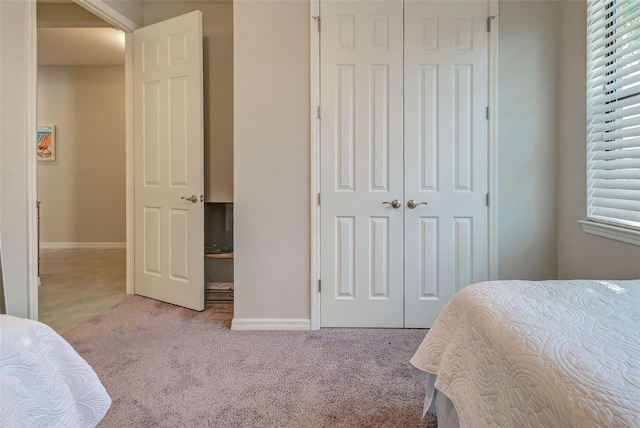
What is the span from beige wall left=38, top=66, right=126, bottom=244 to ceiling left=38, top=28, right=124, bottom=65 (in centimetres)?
22

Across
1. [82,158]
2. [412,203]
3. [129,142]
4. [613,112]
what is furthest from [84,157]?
[613,112]

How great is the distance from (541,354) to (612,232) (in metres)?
1.74

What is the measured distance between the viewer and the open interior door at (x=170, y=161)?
9.72ft

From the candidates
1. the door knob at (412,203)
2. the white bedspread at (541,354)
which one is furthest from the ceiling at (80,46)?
the white bedspread at (541,354)

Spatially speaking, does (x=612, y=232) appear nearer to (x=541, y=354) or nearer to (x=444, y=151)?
(x=444, y=151)

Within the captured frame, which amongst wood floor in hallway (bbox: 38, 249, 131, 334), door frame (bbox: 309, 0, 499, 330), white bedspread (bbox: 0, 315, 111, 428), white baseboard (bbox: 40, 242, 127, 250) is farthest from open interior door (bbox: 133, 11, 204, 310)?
white baseboard (bbox: 40, 242, 127, 250)

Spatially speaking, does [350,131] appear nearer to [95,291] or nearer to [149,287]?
[149,287]

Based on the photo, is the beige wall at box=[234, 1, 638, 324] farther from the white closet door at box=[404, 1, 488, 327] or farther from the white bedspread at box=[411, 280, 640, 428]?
the white bedspread at box=[411, 280, 640, 428]

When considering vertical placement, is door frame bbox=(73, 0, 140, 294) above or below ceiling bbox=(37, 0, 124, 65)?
below

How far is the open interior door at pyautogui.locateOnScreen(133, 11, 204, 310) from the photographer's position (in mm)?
2963

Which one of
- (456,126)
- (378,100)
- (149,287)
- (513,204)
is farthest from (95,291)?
(513,204)

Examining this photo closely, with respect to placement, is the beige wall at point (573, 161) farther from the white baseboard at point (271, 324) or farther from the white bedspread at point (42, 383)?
the white bedspread at point (42, 383)

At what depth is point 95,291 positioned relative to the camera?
11.5 feet

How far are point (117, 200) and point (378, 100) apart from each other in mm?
4745
